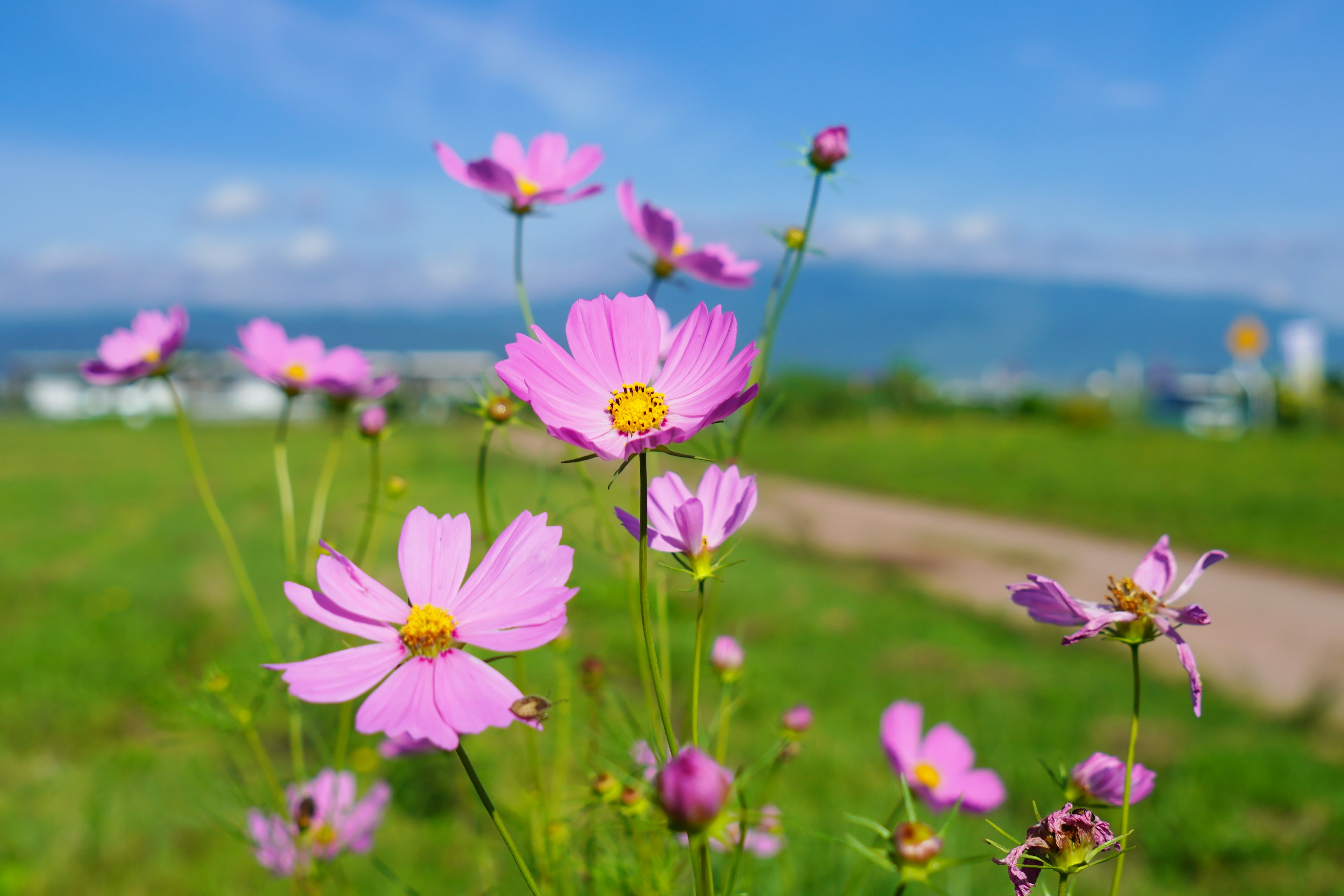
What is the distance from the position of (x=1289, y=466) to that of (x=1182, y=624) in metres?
9.66

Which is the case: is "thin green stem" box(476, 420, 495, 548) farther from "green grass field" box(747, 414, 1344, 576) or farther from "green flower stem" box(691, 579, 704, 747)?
"green grass field" box(747, 414, 1344, 576)

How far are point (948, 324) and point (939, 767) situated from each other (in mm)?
139518

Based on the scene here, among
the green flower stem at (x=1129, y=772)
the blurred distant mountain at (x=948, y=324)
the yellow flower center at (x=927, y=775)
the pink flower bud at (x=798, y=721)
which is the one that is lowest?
the blurred distant mountain at (x=948, y=324)

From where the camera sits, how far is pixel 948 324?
132 metres

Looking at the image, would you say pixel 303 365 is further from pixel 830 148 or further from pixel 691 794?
pixel 691 794

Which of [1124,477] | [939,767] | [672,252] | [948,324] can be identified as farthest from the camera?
[948,324]

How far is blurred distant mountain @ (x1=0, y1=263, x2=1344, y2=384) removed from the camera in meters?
114

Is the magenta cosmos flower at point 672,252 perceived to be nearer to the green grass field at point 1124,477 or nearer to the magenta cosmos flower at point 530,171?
the magenta cosmos flower at point 530,171

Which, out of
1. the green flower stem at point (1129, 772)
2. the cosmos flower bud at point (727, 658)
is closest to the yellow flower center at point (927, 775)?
the cosmos flower bud at point (727, 658)

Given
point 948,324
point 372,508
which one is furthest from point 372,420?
point 948,324

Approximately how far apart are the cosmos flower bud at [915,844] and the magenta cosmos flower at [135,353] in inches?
27.0

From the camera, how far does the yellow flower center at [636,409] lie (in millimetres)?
405

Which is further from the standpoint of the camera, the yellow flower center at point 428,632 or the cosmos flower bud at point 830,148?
the cosmos flower bud at point 830,148

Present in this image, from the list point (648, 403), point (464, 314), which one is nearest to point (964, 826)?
point (648, 403)
